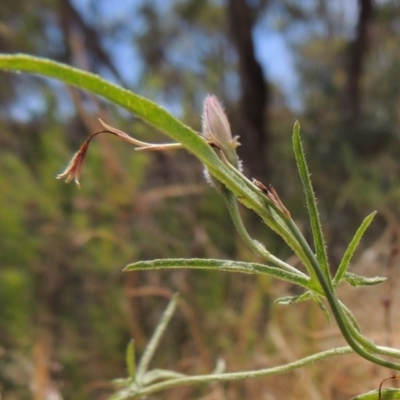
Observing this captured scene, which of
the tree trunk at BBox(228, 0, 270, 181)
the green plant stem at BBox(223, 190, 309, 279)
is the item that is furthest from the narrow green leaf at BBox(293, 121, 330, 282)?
the tree trunk at BBox(228, 0, 270, 181)

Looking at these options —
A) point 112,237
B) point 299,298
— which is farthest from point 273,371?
point 112,237

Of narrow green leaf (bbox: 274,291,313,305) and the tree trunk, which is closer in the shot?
narrow green leaf (bbox: 274,291,313,305)

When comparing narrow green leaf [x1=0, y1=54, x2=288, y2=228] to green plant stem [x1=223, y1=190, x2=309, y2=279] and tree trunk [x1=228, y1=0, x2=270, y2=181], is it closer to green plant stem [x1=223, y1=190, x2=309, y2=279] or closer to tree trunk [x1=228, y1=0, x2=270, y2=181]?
green plant stem [x1=223, y1=190, x2=309, y2=279]

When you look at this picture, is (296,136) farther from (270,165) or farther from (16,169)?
(270,165)

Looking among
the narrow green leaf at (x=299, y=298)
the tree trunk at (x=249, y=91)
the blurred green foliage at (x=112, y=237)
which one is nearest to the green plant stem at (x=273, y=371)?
the narrow green leaf at (x=299, y=298)

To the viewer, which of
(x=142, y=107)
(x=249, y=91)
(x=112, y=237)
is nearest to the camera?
(x=142, y=107)

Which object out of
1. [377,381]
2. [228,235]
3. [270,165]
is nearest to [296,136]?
[377,381]

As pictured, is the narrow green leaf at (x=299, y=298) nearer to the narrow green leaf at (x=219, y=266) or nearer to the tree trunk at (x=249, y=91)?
the narrow green leaf at (x=219, y=266)

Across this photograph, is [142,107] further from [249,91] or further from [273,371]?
[249,91]
